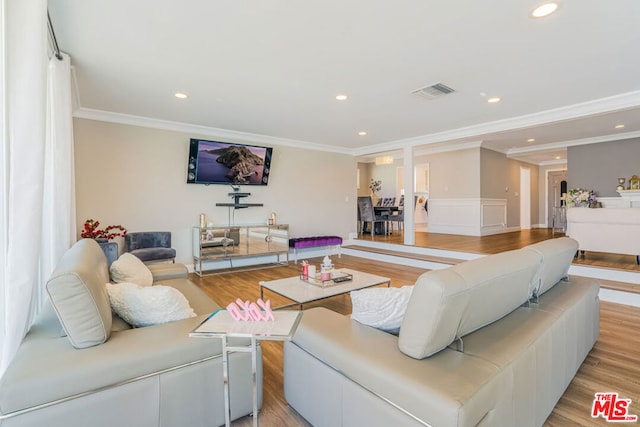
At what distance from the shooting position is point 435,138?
235 inches

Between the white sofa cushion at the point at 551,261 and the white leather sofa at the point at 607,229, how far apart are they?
3.06 meters

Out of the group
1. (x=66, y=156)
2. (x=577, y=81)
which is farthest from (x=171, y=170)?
(x=577, y=81)

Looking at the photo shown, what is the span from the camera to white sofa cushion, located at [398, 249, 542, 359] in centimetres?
121

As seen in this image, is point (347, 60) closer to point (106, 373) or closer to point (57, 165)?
point (57, 165)

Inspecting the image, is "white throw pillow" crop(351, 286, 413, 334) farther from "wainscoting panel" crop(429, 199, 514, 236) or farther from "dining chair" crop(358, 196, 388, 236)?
"wainscoting panel" crop(429, 199, 514, 236)

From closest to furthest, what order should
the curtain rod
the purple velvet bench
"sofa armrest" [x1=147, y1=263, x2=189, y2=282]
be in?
the curtain rod, "sofa armrest" [x1=147, y1=263, x2=189, y2=282], the purple velvet bench

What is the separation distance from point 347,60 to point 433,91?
133 cm

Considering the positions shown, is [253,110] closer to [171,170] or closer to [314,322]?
[171,170]

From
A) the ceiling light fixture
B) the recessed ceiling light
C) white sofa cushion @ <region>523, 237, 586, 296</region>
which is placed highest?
the ceiling light fixture

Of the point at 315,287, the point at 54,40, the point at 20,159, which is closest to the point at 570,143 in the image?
the point at 315,287

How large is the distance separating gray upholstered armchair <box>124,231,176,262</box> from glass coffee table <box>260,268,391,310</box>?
199 centimetres

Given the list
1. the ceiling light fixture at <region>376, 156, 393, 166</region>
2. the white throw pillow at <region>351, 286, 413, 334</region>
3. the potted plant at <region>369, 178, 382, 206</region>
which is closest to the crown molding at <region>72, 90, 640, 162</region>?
the ceiling light fixture at <region>376, 156, 393, 166</region>

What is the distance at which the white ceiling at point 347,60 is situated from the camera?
2189 mm

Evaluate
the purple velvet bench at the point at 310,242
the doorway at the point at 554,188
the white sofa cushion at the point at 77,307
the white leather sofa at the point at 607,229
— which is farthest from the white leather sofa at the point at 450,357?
the doorway at the point at 554,188
